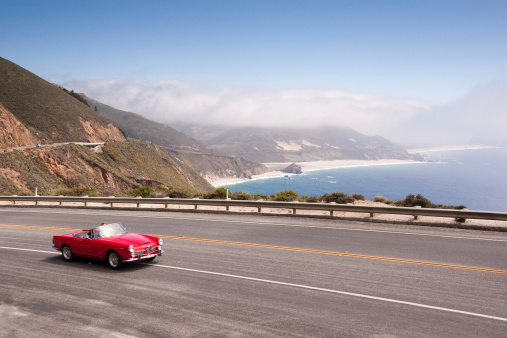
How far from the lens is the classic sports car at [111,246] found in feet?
35.7

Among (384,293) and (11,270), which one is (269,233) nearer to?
(384,293)

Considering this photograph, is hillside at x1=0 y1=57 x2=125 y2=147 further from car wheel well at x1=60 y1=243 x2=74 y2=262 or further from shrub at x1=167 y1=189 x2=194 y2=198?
car wheel well at x1=60 y1=243 x2=74 y2=262

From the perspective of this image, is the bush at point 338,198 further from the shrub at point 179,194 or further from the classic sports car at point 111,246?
the classic sports car at point 111,246

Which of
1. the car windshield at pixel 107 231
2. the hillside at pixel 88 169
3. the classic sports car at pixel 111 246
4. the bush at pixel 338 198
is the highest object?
the hillside at pixel 88 169

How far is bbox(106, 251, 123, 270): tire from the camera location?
36.0 feet

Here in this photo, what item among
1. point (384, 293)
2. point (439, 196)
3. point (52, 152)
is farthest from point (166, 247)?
point (439, 196)

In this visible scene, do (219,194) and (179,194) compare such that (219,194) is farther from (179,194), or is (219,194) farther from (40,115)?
(40,115)

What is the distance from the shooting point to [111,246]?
11.1 metres

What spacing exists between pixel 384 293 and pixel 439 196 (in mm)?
159557

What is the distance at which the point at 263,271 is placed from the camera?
10.6 metres

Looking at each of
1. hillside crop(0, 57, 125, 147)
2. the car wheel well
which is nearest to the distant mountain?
hillside crop(0, 57, 125, 147)

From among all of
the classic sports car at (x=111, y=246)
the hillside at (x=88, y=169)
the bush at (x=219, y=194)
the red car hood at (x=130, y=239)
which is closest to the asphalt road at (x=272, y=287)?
the classic sports car at (x=111, y=246)

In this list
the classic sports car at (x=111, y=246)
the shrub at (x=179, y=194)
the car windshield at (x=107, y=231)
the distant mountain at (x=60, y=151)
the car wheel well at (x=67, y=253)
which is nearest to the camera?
the classic sports car at (x=111, y=246)

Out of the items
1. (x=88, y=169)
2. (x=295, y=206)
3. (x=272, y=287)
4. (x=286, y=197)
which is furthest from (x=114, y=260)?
(x=88, y=169)
